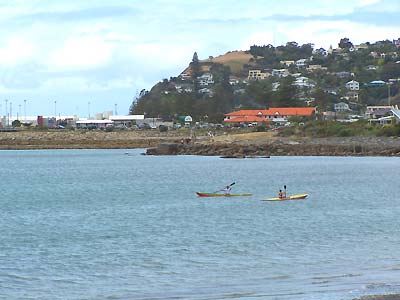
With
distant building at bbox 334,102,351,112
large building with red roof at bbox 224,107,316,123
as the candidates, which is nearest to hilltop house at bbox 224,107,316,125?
large building with red roof at bbox 224,107,316,123

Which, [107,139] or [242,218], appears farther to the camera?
[107,139]

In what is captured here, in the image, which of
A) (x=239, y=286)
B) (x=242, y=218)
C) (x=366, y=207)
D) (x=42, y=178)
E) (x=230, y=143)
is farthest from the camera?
(x=230, y=143)

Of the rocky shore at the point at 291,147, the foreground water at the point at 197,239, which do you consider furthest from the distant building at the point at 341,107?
the foreground water at the point at 197,239

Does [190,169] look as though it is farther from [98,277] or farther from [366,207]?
[98,277]

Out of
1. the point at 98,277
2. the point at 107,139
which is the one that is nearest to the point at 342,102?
the point at 107,139

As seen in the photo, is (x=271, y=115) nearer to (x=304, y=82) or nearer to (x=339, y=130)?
(x=339, y=130)

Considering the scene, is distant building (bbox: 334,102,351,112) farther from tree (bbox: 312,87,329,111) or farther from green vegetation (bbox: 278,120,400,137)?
green vegetation (bbox: 278,120,400,137)

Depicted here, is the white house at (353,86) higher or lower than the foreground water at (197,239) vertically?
higher

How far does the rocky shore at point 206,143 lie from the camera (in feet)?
286

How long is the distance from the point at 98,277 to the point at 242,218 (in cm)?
1450

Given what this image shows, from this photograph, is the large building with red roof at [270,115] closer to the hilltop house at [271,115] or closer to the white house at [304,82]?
the hilltop house at [271,115]

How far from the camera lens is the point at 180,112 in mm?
148250

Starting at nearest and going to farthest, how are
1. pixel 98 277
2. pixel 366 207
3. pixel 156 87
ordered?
pixel 98 277 → pixel 366 207 → pixel 156 87

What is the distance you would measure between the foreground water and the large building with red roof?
67.0m
